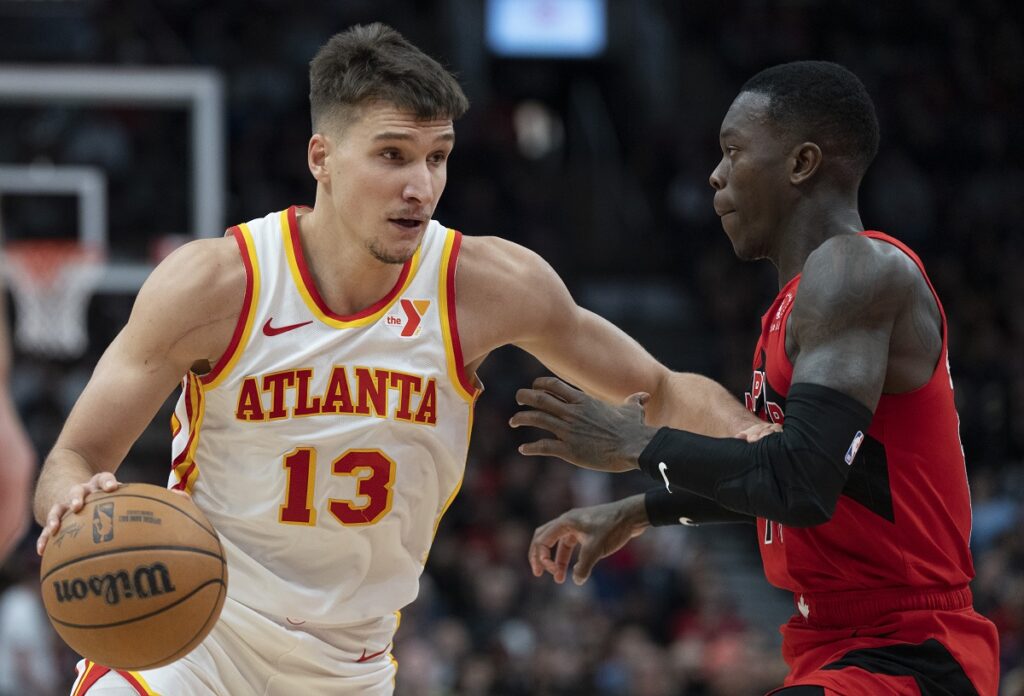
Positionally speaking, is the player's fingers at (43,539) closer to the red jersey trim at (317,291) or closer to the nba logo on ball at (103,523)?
the nba logo on ball at (103,523)

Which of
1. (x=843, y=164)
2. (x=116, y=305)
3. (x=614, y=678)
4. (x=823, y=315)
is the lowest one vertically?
(x=614, y=678)

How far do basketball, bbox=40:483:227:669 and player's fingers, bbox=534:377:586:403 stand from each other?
102 cm

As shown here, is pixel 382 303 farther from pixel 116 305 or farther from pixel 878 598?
Result: pixel 116 305

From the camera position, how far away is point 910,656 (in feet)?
11.9

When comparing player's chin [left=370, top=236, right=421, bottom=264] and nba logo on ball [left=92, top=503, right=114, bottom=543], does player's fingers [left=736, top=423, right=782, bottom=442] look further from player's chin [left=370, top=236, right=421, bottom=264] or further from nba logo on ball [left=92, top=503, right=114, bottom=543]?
nba logo on ball [left=92, top=503, right=114, bottom=543]

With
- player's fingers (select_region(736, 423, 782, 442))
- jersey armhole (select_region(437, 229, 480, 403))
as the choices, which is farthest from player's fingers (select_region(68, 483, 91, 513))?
player's fingers (select_region(736, 423, 782, 442))

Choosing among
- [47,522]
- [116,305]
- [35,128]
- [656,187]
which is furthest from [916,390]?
[656,187]

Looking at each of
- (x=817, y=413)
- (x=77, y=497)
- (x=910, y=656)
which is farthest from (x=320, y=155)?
(x=910, y=656)

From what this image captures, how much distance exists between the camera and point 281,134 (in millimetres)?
15469

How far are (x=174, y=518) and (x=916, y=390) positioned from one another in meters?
1.95

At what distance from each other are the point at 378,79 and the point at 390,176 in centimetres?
29

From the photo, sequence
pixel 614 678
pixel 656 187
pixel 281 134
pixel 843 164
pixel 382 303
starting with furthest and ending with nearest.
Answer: pixel 656 187, pixel 281 134, pixel 614 678, pixel 382 303, pixel 843 164

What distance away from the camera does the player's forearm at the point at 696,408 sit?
165 inches

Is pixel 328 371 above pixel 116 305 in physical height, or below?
above
